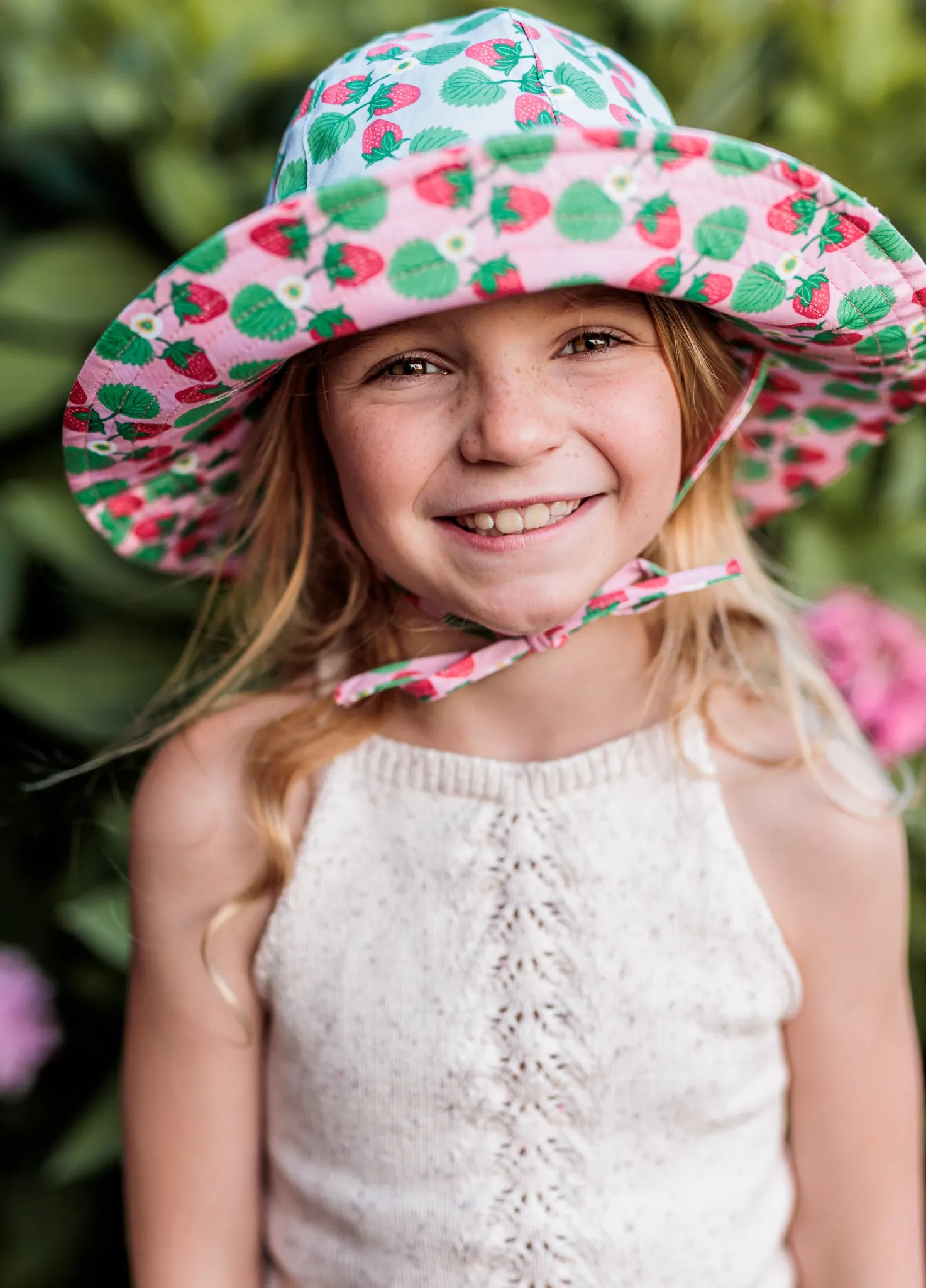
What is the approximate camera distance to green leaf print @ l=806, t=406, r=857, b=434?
50.5 inches

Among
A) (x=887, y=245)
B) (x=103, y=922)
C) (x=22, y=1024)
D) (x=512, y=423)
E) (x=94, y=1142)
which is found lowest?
(x=94, y=1142)

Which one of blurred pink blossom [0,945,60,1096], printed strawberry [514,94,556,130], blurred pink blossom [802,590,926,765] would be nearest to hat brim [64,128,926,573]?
printed strawberry [514,94,556,130]

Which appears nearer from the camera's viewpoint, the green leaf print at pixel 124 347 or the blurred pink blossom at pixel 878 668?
the green leaf print at pixel 124 347

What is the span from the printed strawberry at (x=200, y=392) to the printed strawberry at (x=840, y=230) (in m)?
0.47

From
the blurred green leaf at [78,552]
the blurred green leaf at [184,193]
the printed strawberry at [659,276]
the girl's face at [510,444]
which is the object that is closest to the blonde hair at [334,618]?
the girl's face at [510,444]

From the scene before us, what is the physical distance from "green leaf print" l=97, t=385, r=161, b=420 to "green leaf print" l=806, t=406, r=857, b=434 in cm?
65

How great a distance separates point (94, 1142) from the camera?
181 centimetres

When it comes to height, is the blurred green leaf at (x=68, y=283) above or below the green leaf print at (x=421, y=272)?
below

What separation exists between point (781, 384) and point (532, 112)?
1.41ft

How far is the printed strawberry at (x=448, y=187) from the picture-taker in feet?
2.75

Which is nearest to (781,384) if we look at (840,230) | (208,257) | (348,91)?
(840,230)

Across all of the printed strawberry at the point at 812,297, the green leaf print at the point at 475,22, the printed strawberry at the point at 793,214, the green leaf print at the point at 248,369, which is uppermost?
the green leaf print at the point at 475,22

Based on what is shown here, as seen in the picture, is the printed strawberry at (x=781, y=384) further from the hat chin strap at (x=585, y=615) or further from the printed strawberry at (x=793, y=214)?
the printed strawberry at (x=793, y=214)

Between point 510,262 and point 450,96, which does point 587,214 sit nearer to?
point 510,262
